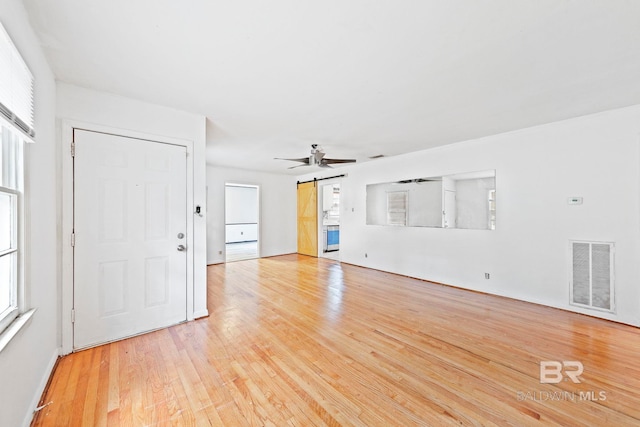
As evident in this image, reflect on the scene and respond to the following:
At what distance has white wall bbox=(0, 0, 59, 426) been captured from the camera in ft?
4.50

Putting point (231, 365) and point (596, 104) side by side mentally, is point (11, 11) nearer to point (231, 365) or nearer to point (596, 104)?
point (231, 365)

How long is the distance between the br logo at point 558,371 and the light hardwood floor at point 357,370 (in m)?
0.05

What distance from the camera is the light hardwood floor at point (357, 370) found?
64.4 inches

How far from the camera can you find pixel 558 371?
2.07 meters

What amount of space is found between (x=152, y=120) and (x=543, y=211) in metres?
5.03

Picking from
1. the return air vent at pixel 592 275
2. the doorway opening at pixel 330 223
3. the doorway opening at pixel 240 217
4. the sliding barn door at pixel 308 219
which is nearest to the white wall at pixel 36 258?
the return air vent at pixel 592 275

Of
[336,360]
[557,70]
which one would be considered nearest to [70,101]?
[336,360]

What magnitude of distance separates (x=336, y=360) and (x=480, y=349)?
137 centimetres

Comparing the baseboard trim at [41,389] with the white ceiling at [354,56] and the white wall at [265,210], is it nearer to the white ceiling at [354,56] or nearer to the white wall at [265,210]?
the white ceiling at [354,56]

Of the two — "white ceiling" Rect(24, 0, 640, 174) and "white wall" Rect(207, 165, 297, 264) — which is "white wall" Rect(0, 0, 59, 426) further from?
"white wall" Rect(207, 165, 297, 264)

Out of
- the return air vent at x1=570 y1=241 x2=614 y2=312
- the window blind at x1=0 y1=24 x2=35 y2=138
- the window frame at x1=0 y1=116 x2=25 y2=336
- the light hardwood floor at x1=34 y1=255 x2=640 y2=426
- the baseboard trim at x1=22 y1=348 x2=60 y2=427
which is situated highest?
the window blind at x1=0 y1=24 x2=35 y2=138

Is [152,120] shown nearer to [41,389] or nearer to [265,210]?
[41,389]

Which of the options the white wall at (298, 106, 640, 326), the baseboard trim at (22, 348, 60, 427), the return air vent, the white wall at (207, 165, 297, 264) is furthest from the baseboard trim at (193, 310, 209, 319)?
the return air vent

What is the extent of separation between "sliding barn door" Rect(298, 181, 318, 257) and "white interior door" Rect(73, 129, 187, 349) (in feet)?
15.4
